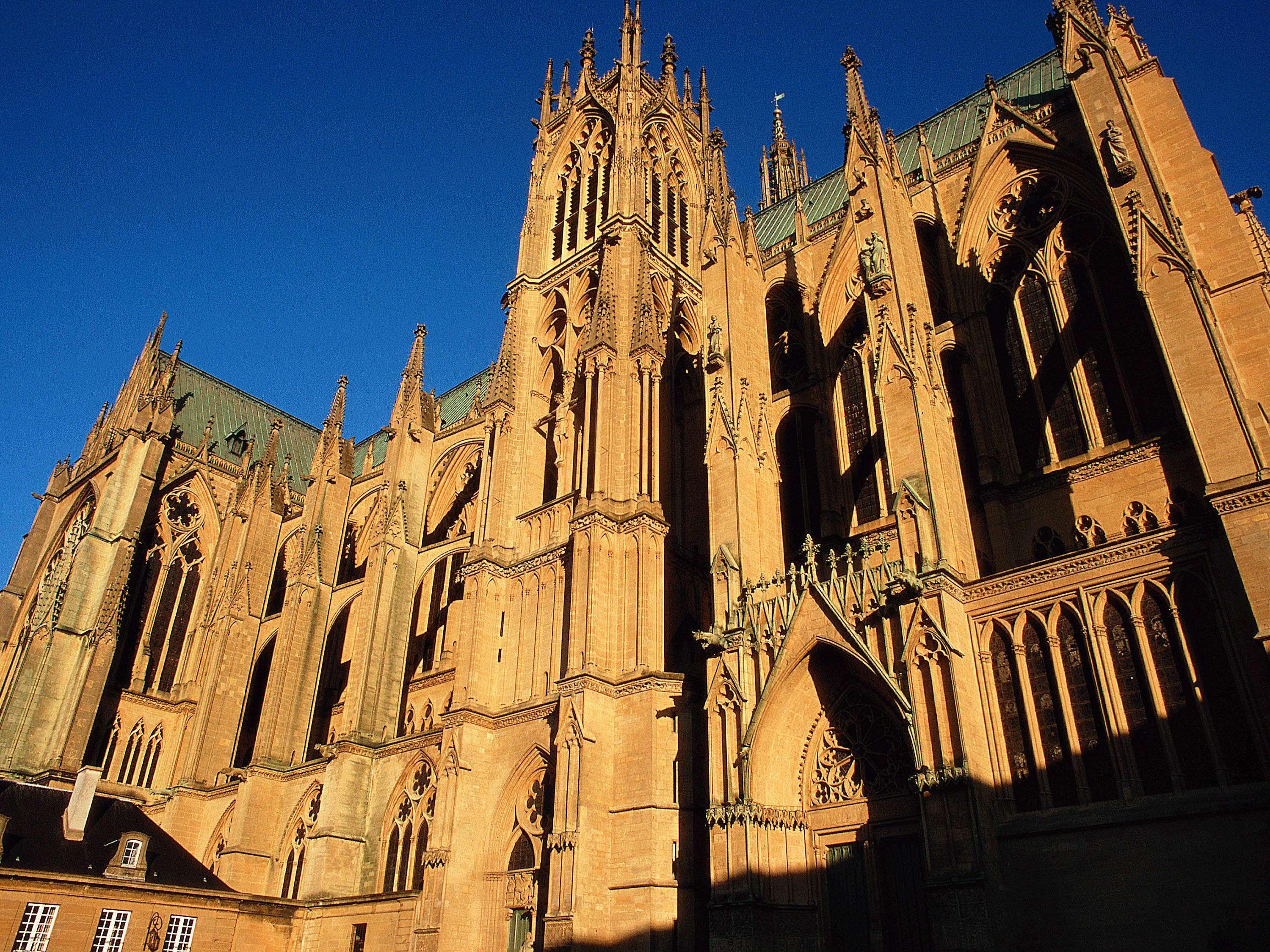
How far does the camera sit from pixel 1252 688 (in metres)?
14.2

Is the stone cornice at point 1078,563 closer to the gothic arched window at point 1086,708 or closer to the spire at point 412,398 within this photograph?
the gothic arched window at point 1086,708

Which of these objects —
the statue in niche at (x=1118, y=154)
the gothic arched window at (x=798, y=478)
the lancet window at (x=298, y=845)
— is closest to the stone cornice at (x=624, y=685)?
the gothic arched window at (x=798, y=478)

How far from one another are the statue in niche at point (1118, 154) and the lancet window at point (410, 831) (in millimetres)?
21500

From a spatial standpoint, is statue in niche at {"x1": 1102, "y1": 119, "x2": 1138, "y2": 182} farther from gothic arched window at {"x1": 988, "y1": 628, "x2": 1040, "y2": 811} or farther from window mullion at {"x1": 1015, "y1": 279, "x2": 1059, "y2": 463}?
gothic arched window at {"x1": 988, "y1": 628, "x2": 1040, "y2": 811}

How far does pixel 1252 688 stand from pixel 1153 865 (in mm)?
3013

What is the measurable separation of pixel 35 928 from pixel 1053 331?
1127 inches

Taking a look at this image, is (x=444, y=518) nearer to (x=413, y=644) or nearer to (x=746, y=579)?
(x=413, y=644)

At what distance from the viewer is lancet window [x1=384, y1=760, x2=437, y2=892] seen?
26.1m

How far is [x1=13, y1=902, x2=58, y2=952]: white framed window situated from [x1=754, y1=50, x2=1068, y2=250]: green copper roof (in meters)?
27.9

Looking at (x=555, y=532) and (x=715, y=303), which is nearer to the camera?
(x=715, y=303)

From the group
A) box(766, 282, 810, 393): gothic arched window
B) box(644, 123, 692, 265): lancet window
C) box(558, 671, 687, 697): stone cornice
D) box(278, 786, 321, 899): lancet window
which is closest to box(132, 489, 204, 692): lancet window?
box(278, 786, 321, 899): lancet window

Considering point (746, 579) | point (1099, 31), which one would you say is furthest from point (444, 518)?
point (1099, 31)

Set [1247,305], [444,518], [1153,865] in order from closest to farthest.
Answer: [1153,865]
[1247,305]
[444,518]

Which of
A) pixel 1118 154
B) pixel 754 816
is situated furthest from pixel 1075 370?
pixel 754 816
